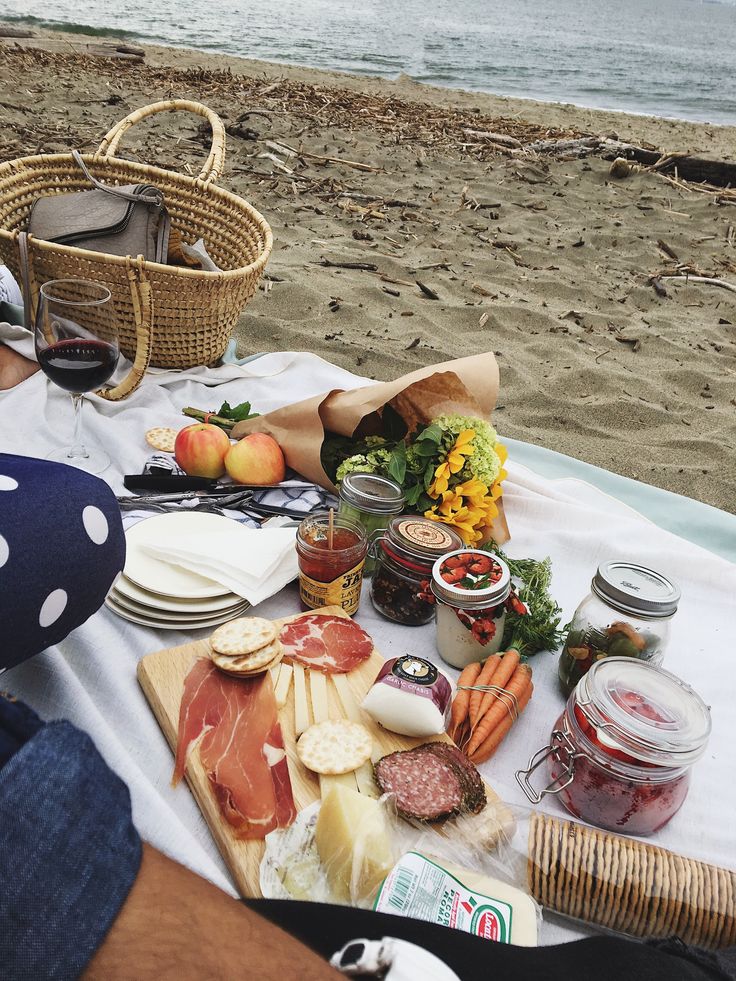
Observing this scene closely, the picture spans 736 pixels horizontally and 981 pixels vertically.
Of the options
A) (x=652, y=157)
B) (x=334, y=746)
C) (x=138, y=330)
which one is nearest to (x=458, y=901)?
(x=334, y=746)

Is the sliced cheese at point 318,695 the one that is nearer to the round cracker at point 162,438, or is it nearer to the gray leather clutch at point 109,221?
the round cracker at point 162,438

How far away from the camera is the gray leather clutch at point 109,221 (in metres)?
2.33

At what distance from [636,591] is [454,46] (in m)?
28.5

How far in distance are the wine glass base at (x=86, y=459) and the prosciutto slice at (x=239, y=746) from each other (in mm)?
875

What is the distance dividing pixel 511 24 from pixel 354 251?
43170 mm

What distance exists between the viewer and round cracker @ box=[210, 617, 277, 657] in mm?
1166

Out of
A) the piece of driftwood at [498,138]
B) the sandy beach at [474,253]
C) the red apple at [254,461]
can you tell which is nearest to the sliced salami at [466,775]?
the red apple at [254,461]

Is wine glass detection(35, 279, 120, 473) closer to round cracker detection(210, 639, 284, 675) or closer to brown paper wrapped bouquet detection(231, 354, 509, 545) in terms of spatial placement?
brown paper wrapped bouquet detection(231, 354, 509, 545)

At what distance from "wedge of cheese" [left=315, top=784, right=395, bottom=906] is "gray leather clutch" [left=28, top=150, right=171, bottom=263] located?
2.02 metres

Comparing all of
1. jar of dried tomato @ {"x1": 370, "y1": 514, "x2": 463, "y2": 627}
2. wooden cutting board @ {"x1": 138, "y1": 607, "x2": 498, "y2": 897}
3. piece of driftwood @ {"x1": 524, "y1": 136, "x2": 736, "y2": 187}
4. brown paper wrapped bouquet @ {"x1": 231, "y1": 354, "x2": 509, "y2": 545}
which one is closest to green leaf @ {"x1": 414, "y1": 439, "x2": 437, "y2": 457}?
brown paper wrapped bouquet @ {"x1": 231, "y1": 354, "x2": 509, "y2": 545}

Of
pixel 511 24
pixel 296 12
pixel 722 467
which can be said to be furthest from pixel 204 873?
pixel 511 24

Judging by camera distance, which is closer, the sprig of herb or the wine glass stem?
the sprig of herb

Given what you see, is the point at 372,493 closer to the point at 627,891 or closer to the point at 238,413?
the point at 238,413

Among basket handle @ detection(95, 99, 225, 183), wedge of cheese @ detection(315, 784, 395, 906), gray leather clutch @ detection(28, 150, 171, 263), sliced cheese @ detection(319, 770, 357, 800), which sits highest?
basket handle @ detection(95, 99, 225, 183)
